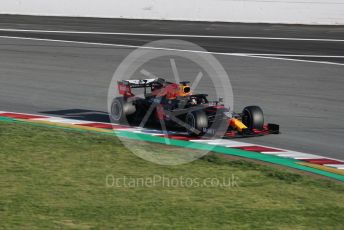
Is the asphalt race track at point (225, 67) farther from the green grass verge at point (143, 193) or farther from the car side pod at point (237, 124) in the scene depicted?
the green grass verge at point (143, 193)

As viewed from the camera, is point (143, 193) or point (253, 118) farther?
point (253, 118)

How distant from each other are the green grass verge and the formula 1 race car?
2.68ft

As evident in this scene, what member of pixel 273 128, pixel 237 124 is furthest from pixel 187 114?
pixel 273 128

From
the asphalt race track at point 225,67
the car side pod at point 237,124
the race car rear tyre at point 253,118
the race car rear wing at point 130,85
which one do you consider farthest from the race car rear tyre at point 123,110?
the race car rear tyre at point 253,118

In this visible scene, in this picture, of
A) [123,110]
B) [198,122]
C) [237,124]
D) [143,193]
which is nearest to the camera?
[143,193]

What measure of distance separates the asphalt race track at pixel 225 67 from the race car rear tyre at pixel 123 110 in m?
0.71

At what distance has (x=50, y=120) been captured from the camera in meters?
15.1

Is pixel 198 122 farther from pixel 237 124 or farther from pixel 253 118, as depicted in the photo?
pixel 253 118

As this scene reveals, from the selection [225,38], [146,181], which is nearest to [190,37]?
[225,38]

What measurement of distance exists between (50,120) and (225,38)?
15.2m

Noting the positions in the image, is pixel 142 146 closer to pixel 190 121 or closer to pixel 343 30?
pixel 190 121

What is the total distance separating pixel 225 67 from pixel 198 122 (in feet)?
30.6

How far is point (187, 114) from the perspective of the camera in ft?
44.1

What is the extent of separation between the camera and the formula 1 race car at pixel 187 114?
1340 cm
